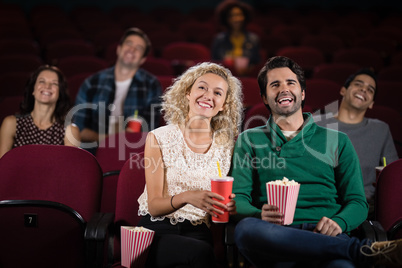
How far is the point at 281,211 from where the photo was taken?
1406 millimetres

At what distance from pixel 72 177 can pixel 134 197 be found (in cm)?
24

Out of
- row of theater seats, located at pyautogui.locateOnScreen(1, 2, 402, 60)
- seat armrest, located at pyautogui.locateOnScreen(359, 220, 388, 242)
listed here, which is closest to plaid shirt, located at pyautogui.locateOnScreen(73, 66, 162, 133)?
seat armrest, located at pyautogui.locateOnScreen(359, 220, 388, 242)

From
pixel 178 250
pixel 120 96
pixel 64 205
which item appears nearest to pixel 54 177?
pixel 64 205

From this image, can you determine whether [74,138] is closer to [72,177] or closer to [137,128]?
[137,128]

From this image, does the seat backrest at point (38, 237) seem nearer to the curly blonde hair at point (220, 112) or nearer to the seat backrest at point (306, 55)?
the curly blonde hair at point (220, 112)

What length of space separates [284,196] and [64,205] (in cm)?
74

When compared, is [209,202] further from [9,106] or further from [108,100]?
[9,106]

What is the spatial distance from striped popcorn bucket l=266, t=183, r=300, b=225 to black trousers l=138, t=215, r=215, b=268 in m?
0.25

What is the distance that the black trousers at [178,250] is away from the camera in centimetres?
140

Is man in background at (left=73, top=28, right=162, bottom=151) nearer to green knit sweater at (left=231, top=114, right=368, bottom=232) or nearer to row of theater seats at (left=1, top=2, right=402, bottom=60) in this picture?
green knit sweater at (left=231, top=114, right=368, bottom=232)

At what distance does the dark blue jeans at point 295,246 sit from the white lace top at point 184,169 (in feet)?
0.88

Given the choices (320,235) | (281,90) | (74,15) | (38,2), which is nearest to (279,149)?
(281,90)

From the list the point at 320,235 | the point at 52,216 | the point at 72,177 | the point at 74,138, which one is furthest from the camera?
the point at 74,138

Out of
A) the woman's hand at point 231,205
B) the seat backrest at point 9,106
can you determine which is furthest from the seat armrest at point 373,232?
the seat backrest at point 9,106
